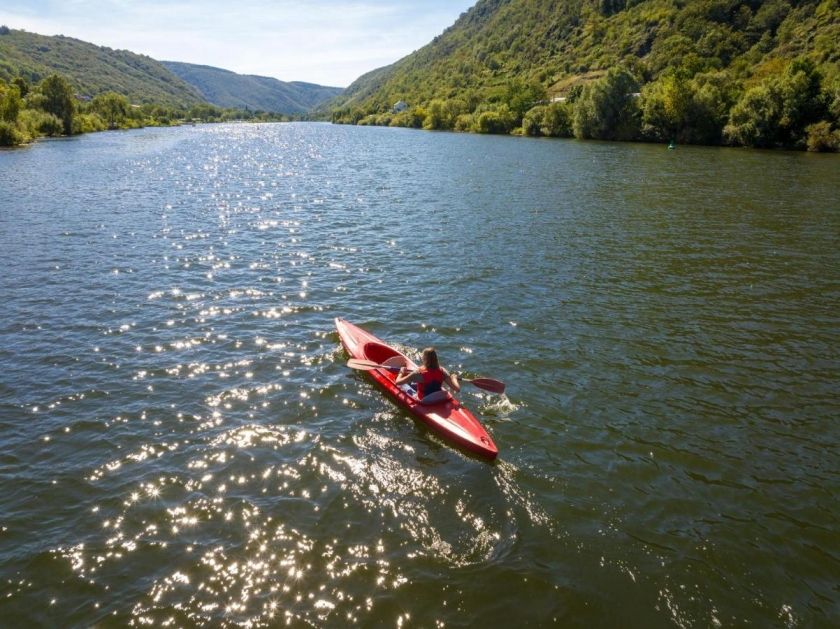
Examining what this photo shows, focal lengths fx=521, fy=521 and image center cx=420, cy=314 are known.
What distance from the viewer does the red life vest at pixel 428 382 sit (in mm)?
13445

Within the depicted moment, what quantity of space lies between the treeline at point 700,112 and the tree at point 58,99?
86.6m

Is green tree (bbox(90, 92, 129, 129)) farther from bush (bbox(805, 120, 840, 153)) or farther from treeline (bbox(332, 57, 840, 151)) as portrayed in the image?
bush (bbox(805, 120, 840, 153))

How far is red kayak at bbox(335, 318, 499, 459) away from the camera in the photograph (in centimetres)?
1199

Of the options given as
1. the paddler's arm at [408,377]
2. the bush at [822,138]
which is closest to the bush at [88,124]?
the paddler's arm at [408,377]

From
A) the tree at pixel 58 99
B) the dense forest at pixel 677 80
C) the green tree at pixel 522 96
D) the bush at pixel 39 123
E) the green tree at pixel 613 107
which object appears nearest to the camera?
the dense forest at pixel 677 80

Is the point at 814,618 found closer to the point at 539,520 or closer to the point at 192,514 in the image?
the point at 539,520

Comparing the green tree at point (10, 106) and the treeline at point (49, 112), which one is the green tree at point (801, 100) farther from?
the green tree at point (10, 106)

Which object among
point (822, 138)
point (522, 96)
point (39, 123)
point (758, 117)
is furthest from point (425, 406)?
point (522, 96)

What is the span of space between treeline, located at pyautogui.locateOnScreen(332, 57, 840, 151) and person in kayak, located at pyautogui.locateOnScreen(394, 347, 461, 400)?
2945 inches

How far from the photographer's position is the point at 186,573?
353 inches

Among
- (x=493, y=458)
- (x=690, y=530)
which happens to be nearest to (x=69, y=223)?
(x=493, y=458)

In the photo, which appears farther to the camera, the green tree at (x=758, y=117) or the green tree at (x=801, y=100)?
the green tree at (x=758, y=117)

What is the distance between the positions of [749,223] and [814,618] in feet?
94.9

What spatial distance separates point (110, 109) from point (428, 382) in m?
165
